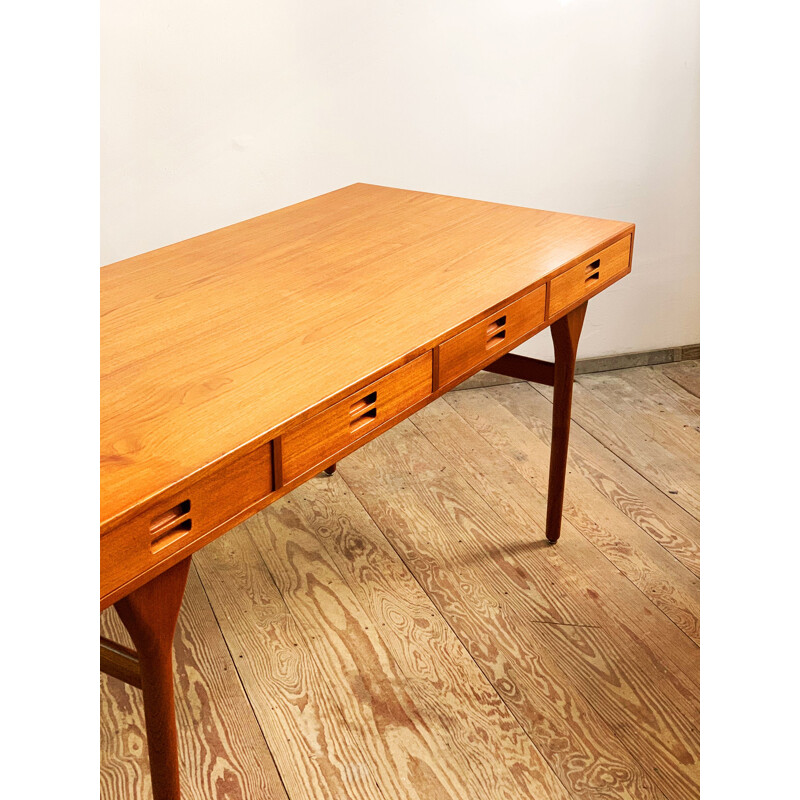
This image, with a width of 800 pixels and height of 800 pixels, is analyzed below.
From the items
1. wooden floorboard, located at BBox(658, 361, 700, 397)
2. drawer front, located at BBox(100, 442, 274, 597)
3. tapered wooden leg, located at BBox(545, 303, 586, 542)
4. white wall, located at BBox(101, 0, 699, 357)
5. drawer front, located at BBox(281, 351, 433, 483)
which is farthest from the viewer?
wooden floorboard, located at BBox(658, 361, 700, 397)

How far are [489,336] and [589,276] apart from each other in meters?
0.44

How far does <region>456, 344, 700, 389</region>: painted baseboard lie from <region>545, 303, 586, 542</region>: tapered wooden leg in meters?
1.09

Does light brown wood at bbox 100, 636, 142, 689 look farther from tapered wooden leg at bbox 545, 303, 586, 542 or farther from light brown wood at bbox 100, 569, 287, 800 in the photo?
tapered wooden leg at bbox 545, 303, 586, 542

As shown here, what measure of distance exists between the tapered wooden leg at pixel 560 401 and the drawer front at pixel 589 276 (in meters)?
0.12

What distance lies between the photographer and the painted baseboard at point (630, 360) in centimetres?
347

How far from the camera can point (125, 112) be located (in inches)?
106

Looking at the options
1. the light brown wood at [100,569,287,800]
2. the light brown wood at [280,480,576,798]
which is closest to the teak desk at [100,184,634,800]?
the light brown wood at [100,569,287,800]

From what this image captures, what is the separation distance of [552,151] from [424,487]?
4.28 ft

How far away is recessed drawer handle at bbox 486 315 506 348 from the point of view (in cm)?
162

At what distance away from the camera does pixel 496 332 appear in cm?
164

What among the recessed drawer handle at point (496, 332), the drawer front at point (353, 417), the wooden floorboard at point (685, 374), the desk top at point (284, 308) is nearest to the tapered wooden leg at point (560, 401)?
the desk top at point (284, 308)

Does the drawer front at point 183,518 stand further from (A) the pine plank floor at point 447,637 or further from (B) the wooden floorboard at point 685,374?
(B) the wooden floorboard at point 685,374

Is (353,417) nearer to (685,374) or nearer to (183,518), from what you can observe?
(183,518)

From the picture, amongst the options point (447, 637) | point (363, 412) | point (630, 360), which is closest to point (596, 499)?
point (447, 637)
